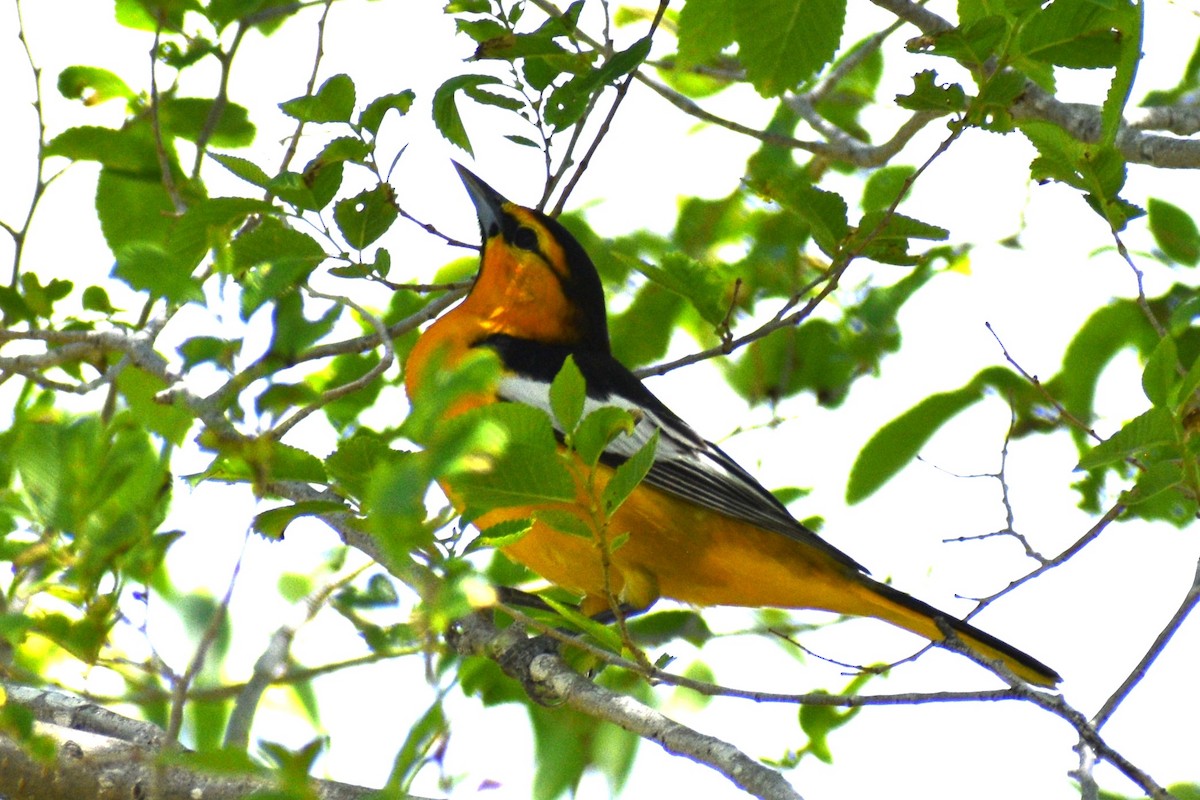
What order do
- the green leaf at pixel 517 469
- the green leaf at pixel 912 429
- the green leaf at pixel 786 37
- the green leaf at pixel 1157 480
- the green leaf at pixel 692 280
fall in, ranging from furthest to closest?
the green leaf at pixel 912 429 < the green leaf at pixel 692 280 < the green leaf at pixel 786 37 < the green leaf at pixel 1157 480 < the green leaf at pixel 517 469

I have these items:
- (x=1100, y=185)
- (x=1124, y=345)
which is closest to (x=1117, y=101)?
(x=1100, y=185)

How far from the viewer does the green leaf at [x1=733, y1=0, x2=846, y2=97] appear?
9.03 feet

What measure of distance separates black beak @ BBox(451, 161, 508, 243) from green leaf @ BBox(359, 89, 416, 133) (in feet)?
7.78

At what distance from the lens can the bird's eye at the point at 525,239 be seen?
5262 millimetres

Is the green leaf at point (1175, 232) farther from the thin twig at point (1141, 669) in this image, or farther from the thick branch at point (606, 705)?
the thick branch at point (606, 705)

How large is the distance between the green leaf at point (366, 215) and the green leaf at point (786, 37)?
862 millimetres

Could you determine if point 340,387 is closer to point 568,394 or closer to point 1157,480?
point 568,394

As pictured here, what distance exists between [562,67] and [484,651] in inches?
65.0

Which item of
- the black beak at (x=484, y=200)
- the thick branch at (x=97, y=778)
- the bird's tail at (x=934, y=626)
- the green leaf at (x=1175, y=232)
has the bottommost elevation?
the thick branch at (x=97, y=778)

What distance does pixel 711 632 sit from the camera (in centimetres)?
457

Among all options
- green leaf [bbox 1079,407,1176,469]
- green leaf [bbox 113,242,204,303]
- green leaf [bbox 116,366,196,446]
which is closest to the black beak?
green leaf [bbox 116,366,196,446]

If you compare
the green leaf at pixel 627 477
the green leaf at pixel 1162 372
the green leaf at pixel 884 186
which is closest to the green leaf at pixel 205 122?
the green leaf at pixel 884 186

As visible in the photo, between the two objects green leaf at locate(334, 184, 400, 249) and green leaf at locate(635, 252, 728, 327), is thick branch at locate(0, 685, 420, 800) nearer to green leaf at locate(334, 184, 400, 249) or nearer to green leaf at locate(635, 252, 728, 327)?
green leaf at locate(334, 184, 400, 249)

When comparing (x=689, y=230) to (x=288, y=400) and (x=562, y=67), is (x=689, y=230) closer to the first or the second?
(x=562, y=67)
